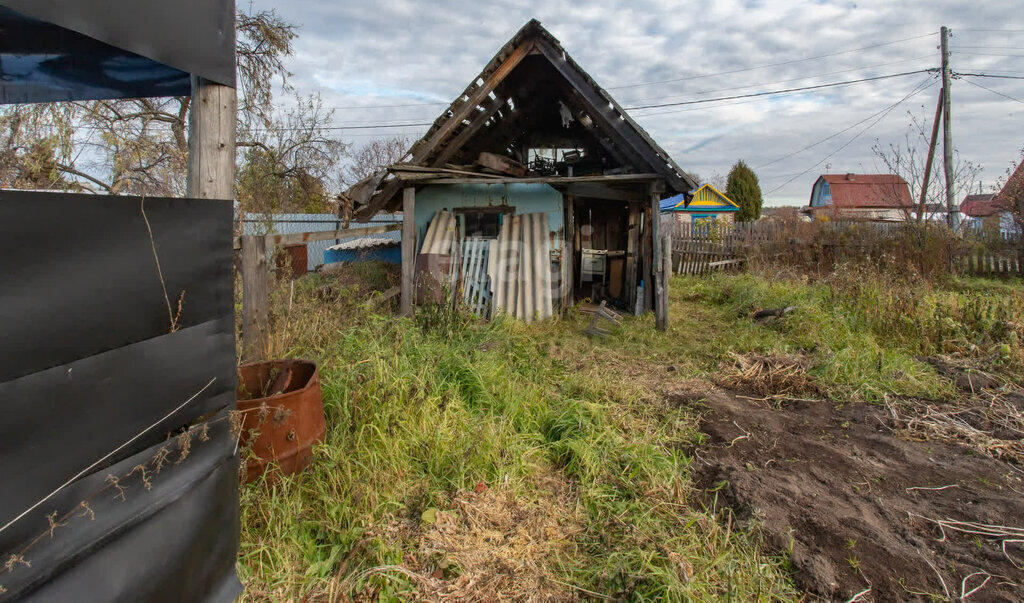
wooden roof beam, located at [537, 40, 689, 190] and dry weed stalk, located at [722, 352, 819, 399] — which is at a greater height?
wooden roof beam, located at [537, 40, 689, 190]

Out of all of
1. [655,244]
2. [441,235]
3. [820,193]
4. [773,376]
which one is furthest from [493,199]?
[820,193]

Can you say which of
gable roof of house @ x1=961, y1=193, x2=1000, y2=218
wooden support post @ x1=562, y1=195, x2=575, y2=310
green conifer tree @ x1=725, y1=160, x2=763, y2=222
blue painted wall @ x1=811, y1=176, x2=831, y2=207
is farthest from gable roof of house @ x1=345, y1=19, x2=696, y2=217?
blue painted wall @ x1=811, y1=176, x2=831, y2=207

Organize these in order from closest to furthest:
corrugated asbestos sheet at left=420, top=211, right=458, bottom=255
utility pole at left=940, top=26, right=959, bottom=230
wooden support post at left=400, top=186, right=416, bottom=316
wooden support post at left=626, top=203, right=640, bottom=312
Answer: wooden support post at left=400, top=186, right=416, bottom=316
corrugated asbestos sheet at left=420, top=211, right=458, bottom=255
wooden support post at left=626, top=203, right=640, bottom=312
utility pole at left=940, top=26, right=959, bottom=230

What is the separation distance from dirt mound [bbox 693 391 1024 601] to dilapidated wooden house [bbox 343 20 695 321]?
451 cm

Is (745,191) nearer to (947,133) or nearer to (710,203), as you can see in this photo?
(710,203)

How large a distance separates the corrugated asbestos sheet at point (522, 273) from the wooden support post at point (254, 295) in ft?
15.2

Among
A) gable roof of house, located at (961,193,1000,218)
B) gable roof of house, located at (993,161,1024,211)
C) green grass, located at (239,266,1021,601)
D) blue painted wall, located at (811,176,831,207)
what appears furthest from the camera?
blue painted wall, located at (811,176,831,207)

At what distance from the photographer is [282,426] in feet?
9.32

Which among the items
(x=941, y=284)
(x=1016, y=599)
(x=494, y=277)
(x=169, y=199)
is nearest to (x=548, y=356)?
(x=494, y=277)

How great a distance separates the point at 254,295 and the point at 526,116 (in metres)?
6.57

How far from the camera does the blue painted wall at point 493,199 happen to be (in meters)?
8.52

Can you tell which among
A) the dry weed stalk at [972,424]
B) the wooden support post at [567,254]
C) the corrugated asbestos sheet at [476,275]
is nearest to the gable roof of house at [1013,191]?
the dry weed stalk at [972,424]

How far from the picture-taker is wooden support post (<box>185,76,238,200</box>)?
2.25m

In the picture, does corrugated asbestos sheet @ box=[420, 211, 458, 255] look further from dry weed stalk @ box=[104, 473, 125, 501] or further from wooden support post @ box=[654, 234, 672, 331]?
dry weed stalk @ box=[104, 473, 125, 501]
